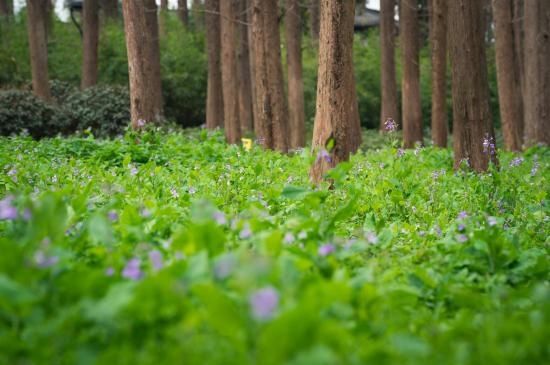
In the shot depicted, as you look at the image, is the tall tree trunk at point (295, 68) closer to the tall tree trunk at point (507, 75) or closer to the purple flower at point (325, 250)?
the tall tree trunk at point (507, 75)

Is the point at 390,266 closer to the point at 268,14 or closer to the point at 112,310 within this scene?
Result: the point at 112,310

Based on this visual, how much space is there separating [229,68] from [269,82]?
2882 mm

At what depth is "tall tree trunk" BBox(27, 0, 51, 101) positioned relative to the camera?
19406mm

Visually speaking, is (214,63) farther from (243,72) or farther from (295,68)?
(243,72)

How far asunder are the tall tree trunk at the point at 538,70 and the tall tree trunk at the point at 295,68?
594 cm

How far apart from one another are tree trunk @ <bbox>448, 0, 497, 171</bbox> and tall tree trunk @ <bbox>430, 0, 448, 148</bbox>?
217 inches

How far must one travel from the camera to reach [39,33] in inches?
779

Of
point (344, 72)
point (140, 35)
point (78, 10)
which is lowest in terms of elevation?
point (344, 72)

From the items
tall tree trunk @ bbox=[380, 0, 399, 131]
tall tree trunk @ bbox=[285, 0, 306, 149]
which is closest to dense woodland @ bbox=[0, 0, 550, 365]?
tall tree trunk @ bbox=[285, 0, 306, 149]

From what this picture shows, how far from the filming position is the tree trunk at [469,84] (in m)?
8.90

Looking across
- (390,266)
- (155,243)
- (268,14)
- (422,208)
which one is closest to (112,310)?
(155,243)

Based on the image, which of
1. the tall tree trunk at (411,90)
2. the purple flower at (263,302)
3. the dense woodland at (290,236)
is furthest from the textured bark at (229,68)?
the purple flower at (263,302)

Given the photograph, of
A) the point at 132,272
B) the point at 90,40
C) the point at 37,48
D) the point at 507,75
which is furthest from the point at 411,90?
the point at 132,272

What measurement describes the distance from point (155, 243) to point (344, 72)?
3.90 m
